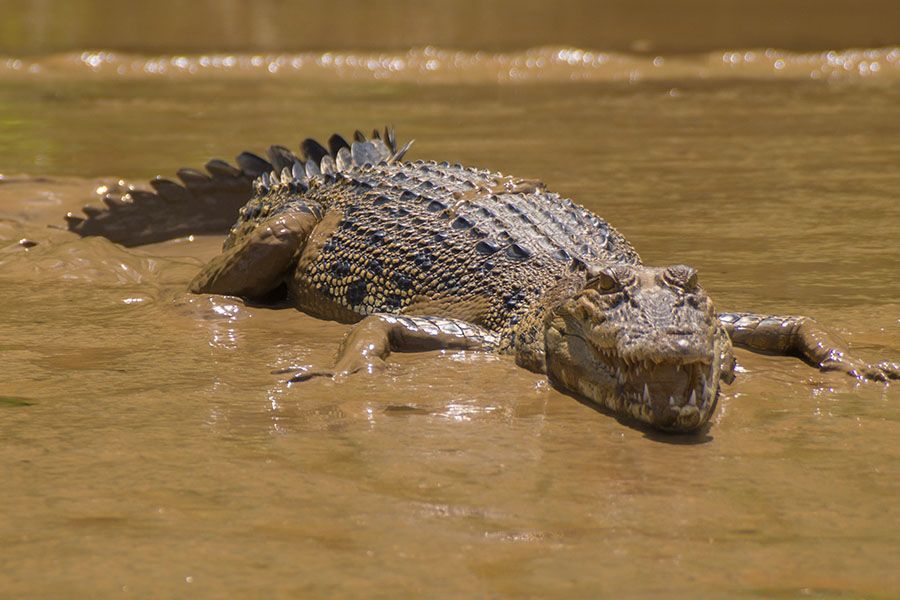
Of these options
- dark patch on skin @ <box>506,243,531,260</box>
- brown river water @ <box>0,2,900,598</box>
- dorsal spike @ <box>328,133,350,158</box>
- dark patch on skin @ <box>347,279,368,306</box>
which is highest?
dorsal spike @ <box>328,133,350,158</box>

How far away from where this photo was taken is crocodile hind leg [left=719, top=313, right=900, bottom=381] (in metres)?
4.59

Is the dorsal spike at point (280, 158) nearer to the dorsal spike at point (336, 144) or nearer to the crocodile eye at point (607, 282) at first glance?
the dorsal spike at point (336, 144)

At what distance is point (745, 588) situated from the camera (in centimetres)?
279

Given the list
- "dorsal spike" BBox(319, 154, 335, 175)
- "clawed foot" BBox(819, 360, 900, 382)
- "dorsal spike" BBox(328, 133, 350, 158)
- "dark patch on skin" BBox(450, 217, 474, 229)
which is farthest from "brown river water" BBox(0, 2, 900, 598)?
"dorsal spike" BBox(328, 133, 350, 158)

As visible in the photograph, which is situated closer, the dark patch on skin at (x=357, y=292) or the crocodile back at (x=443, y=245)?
the crocodile back at (x=443, y=245)

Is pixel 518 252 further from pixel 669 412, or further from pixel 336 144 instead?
pixel 336 144

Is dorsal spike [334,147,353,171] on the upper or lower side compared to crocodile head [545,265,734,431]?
upper

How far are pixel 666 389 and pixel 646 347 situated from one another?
0.15 metres

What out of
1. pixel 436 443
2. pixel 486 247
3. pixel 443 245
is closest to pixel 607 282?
pixel 436 443

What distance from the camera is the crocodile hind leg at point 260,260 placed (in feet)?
20.4

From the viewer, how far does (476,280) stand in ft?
17.9

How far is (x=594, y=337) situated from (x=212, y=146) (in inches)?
285

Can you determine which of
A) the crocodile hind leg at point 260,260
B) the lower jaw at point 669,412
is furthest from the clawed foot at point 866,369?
the crocodile hind leg at point 260,260

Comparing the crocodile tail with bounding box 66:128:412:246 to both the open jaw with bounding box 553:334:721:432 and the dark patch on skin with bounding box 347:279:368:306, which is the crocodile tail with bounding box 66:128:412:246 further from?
the open jaw with bounding box 553:334:721:432
